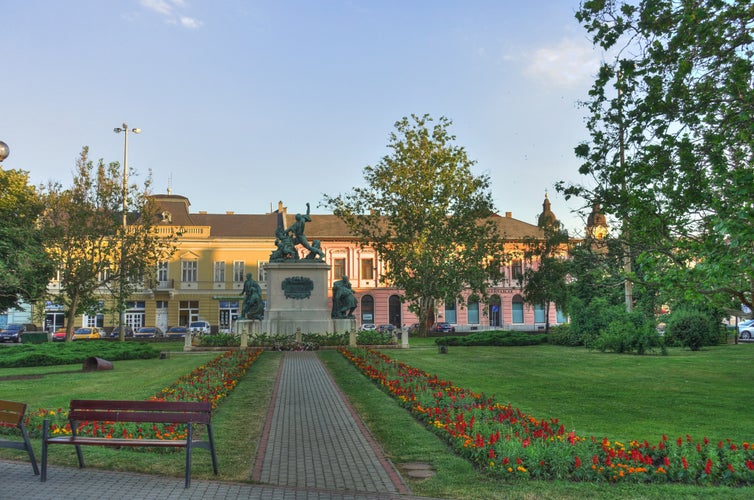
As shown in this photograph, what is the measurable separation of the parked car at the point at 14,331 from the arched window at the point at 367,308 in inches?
1164

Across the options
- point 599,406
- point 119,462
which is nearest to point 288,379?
point 599,406

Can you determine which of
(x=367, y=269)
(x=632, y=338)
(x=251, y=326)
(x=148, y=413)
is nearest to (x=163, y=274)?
(x=367, y=269)

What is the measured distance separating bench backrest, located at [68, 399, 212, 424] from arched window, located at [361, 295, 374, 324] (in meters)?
59.3

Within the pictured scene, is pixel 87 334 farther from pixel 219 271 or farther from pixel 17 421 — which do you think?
pixel 17 421

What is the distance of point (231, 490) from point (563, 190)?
11031mm

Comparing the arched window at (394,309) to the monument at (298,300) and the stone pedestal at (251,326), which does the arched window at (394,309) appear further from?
the stone pedestal at (251,326)

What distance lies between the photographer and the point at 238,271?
65375 mm

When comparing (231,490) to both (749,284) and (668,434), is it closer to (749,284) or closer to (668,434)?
(668,434)

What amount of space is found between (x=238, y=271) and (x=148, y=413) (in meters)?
58.9

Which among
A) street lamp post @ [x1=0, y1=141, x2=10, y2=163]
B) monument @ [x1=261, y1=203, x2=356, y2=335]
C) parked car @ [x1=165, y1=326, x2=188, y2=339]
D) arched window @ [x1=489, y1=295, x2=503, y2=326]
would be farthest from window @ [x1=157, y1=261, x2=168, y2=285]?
street lamp post @ [x1=0, y1=141, x2=10, y2=163]

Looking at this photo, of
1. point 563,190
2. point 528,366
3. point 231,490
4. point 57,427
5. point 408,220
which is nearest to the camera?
point 231,490

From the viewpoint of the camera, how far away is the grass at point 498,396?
7.45 meters

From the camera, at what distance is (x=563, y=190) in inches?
609

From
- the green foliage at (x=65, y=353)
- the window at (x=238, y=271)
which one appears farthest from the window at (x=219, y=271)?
the green foliage at (x=65, y=353)
